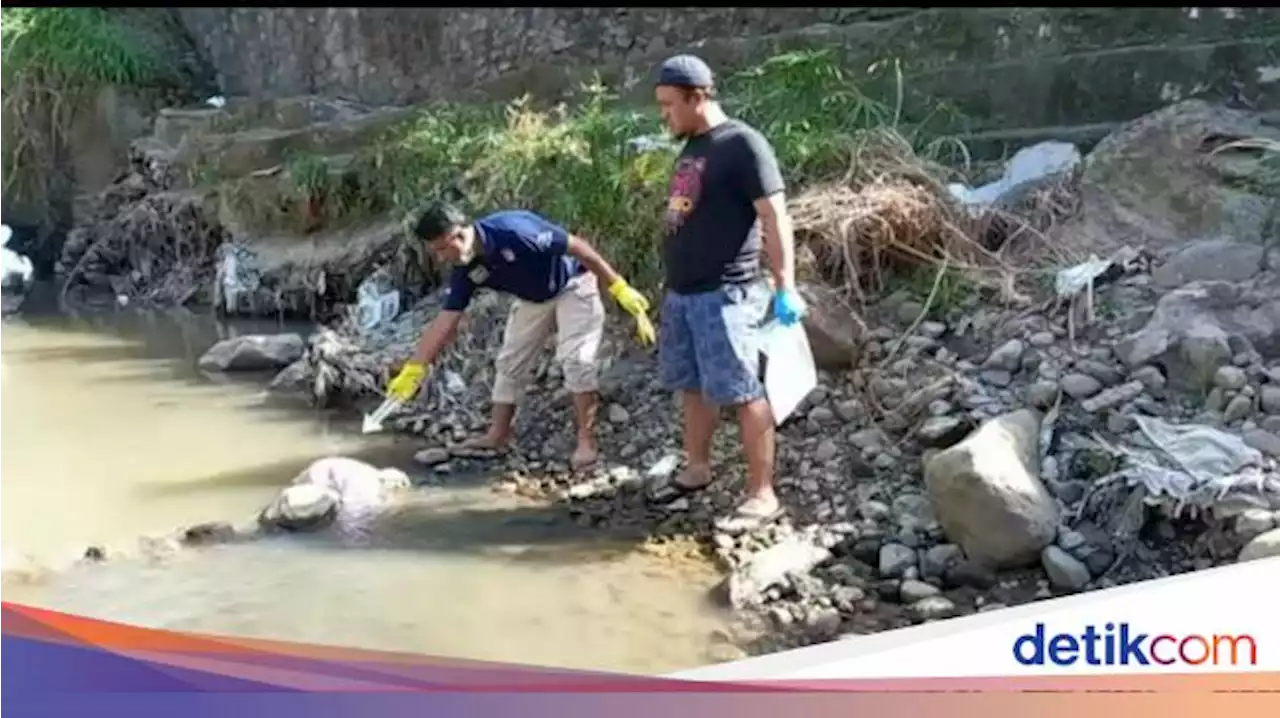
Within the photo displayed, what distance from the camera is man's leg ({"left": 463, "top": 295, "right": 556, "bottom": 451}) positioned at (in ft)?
14.4

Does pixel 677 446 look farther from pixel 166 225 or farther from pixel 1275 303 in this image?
pixel 166 225

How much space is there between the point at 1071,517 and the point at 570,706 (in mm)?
1642

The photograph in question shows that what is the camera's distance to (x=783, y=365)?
369 centimetres

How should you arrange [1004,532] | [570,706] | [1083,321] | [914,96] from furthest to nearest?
[914,96], [1083,321], [1004,532], [570,706]

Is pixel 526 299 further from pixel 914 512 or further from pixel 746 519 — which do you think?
pixel 914 512

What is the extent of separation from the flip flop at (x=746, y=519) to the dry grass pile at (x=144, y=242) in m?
5.40

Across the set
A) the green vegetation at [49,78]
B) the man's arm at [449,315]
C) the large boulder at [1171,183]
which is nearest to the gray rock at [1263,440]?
the large boulder at [1171,183]

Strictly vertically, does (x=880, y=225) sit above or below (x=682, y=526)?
above

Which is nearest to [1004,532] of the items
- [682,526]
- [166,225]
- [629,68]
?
[682,526]

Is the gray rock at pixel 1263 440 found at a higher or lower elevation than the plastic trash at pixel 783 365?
lower

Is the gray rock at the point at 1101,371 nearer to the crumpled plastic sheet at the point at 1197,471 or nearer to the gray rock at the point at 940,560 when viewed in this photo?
the crumpled plastic sheet at the point at 1197,471

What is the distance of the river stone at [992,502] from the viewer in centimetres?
320

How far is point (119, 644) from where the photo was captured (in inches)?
89.0

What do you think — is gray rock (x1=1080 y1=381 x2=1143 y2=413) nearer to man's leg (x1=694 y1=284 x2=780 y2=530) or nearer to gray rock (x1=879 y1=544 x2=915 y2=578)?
gray rock (x1=879 y1=544 x2=915 y2=578)
